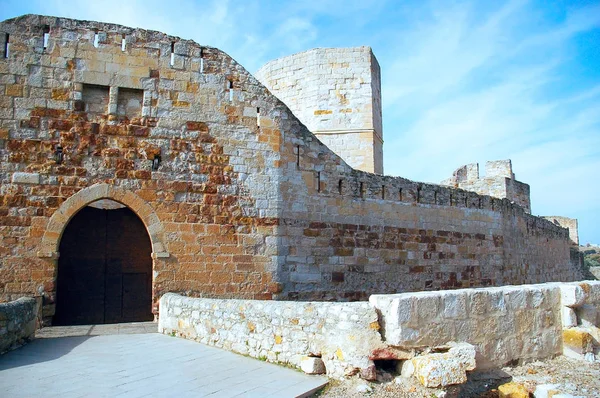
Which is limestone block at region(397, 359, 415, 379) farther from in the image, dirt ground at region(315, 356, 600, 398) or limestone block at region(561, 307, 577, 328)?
limestone block at region(561, 307, 577, 328)

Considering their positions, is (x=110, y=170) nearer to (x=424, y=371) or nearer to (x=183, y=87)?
(x=183, y=87)

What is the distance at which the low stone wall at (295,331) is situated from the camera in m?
4.63

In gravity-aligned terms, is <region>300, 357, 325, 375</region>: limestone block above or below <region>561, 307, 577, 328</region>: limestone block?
below

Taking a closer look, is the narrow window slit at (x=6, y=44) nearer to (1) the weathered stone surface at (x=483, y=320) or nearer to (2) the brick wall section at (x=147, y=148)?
(2) the brick wall section at (x=147, y=148)

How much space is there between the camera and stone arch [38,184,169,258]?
7348 millimetres

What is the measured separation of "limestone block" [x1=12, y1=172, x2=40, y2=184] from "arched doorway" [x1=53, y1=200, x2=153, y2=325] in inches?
65.7

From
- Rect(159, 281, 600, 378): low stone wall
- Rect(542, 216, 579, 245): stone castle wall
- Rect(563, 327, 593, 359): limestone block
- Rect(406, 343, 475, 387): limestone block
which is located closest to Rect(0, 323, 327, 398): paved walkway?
Rect(159, 281, 600, 378): low stone wall

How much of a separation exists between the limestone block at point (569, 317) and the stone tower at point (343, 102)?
8676 mm

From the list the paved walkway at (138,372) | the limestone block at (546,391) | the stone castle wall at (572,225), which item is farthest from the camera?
the stone castle wall at (572,225)

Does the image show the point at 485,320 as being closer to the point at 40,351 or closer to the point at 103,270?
the point at 40,351

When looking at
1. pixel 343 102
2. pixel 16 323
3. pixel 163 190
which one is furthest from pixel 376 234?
pixel 16 323

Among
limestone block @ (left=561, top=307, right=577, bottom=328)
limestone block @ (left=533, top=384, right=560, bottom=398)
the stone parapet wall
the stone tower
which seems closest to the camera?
limestone block @ (left=533, top=384, right=560, bottom=398)

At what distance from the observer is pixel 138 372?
15.7 feet

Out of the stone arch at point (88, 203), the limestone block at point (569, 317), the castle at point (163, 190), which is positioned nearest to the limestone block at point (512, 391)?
the limestone block at point (569, 317)
